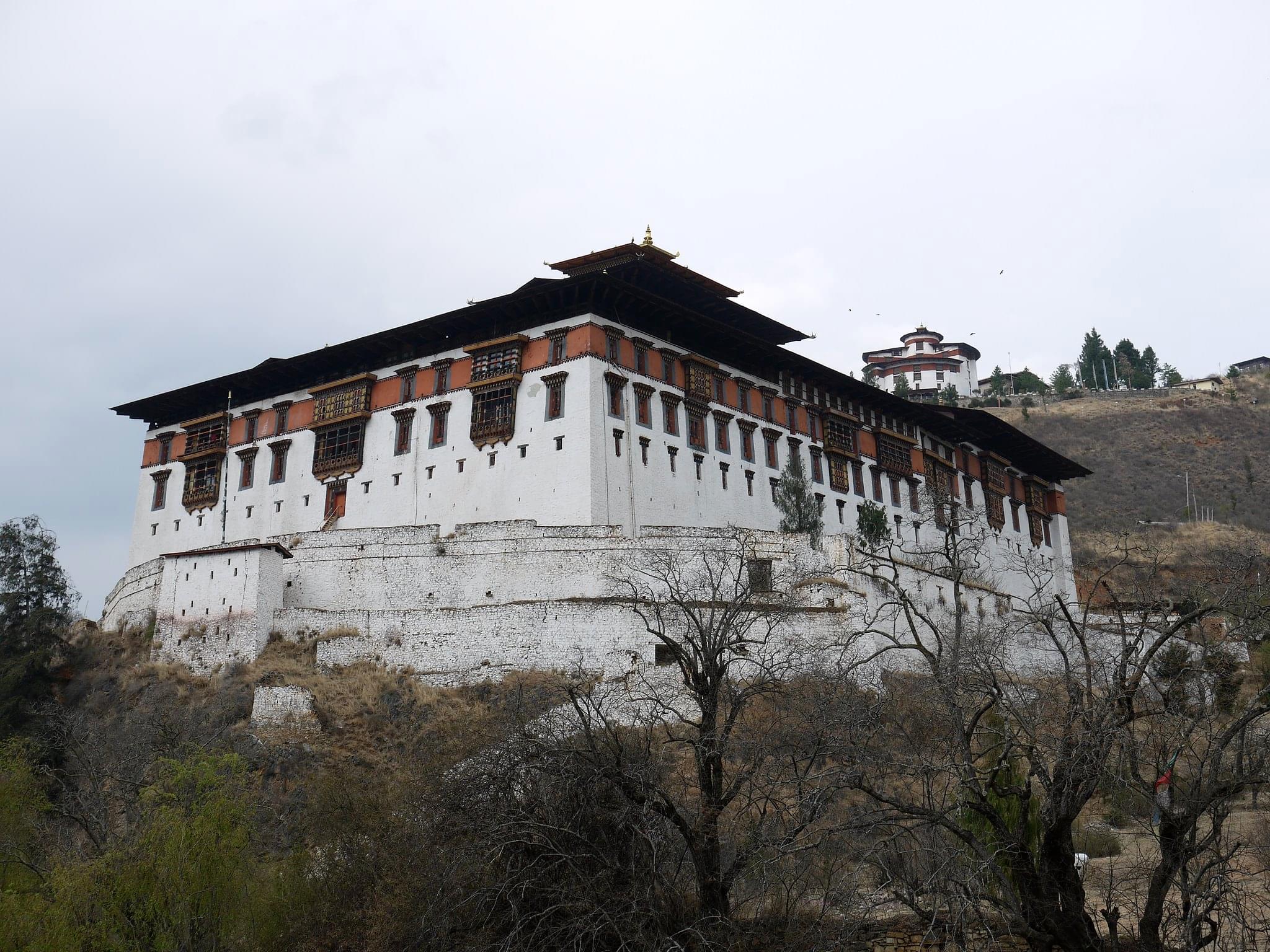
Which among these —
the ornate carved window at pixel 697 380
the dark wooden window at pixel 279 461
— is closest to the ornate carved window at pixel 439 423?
the dark wooden window at pixel 279 461

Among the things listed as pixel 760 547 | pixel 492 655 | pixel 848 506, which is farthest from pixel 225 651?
pixel 848 506

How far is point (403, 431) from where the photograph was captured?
53.7 m

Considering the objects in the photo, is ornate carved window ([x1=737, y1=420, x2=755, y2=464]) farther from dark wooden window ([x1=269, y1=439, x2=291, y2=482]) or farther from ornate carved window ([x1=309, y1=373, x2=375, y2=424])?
dark wooden window ([x1=269, y1=439, x2=291, y2=482])

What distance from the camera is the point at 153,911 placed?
79.5 ft

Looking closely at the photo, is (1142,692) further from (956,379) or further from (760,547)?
(956,379)

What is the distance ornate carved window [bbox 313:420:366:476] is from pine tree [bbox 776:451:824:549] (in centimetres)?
1803

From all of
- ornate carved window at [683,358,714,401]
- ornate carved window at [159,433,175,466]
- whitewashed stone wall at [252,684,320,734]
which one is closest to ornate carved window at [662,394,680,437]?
ornate carved window at [683,358,714,401]

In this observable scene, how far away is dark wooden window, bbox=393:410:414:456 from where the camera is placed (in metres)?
53.3

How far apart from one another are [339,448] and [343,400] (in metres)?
2.32

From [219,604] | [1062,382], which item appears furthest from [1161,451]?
[219,604]

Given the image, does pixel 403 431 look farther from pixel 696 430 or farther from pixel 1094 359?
pixel 1094 359

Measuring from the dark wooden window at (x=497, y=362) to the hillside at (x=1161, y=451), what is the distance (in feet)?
176

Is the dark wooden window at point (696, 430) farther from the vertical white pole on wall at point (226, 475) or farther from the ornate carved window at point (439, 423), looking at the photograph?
the vertical white pole on wall at point (226, 475)

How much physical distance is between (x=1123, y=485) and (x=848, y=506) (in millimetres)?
53006
